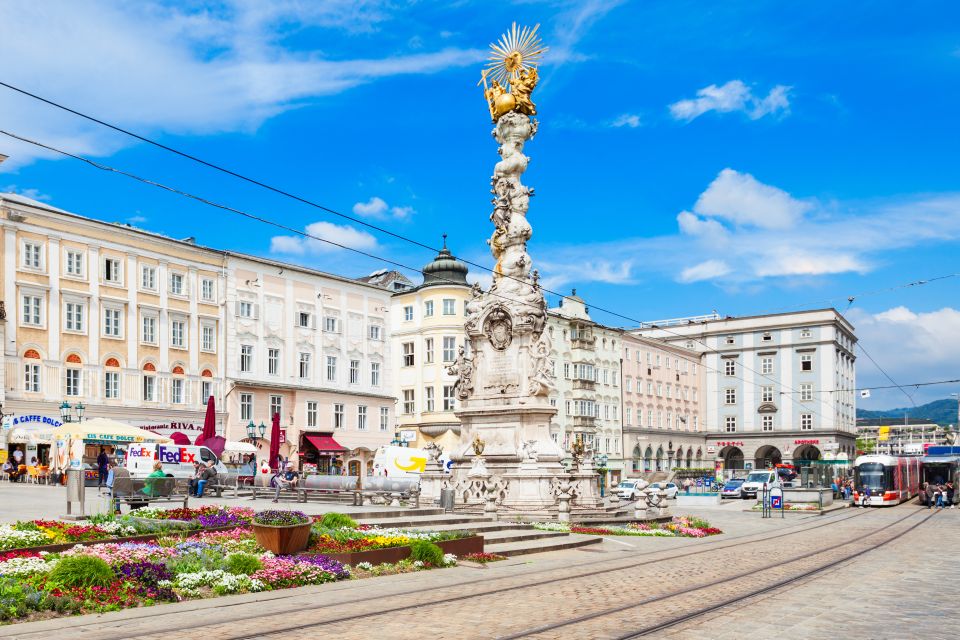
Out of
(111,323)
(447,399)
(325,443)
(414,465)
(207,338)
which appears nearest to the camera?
(414,465)

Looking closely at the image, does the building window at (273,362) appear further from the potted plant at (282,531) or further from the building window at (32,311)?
the potted plant at (282,531)

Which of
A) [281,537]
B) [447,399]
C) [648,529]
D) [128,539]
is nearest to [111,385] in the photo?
[447,399]

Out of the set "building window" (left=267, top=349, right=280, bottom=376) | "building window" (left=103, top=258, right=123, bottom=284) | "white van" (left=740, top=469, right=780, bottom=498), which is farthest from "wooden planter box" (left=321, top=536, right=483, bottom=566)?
"building window" (left=267, top=349, right=280, bottom=376)

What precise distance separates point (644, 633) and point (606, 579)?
5759mm

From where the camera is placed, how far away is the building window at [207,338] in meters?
55.5

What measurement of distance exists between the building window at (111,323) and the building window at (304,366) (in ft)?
43.6

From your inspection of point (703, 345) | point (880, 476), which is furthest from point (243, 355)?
point (703, 345)

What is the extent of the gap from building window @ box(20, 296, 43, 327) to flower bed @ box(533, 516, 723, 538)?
103 feet

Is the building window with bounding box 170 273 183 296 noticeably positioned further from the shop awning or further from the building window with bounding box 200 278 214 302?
the shop awning

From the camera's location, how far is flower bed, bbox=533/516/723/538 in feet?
87.1

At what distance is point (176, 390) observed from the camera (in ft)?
175

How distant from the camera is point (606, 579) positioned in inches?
704

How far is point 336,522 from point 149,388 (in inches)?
1398

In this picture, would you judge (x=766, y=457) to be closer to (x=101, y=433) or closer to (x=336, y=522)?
(x=101, y=433)
